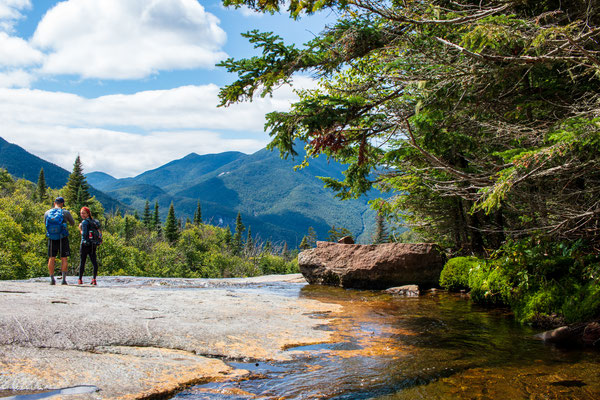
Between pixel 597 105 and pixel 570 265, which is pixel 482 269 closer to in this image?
pixel 570 265

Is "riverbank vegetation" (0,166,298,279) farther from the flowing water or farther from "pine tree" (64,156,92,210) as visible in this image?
the flowing water

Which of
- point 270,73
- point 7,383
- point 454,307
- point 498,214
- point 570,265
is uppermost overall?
point 270,73

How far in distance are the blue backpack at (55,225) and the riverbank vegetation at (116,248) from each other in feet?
85.7

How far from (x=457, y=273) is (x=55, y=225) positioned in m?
11.7

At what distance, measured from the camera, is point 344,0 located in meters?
5.59

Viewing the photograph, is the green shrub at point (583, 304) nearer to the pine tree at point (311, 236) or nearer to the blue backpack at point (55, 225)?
the blue backpack at point (55, 225)

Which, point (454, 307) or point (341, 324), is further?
point (454, 307)

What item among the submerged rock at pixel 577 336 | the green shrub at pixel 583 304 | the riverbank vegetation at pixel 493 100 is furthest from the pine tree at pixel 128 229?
the submerged rock at pixel 577 336

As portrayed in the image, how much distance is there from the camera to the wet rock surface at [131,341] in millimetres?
3275

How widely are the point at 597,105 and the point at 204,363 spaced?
6.52m

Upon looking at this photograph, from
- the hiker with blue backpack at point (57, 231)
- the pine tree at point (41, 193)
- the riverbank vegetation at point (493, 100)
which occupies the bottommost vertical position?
the hiker with blue backpack at point (57, 231)

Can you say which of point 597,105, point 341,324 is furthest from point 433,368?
point 597,105

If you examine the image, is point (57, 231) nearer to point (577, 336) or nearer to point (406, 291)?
point (406, 291)

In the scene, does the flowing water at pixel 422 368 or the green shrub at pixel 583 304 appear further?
the green shrub at pixel 583 304
